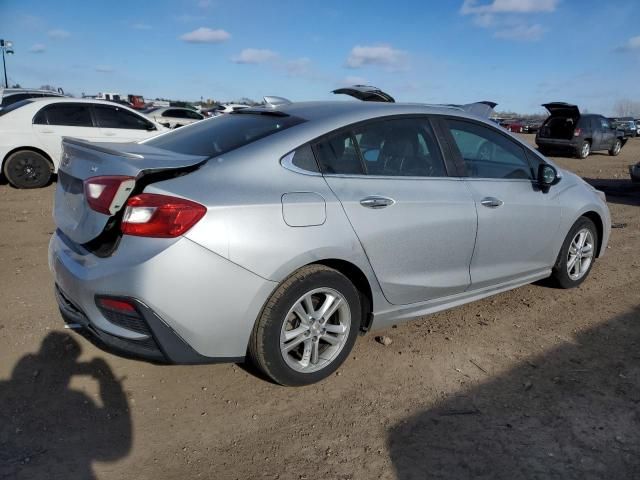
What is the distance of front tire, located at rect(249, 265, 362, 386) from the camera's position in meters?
2.72

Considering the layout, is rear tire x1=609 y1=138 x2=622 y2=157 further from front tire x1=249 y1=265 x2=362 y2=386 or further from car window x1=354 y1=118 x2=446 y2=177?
front tire x1=249 y1=265 x2=362 y2=386

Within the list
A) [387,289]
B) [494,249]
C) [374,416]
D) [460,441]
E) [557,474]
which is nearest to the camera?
[557,474]

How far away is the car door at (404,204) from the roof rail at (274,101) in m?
0.93

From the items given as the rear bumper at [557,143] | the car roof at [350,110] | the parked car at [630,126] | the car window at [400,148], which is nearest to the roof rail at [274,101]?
the car roof at [350,110]

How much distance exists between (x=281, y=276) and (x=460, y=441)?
120 centimetres

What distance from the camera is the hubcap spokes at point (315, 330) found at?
112 inches

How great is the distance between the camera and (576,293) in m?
4.56

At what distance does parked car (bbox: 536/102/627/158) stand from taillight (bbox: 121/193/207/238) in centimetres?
1843

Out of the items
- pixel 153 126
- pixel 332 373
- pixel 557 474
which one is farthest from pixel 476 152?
pixel 153 126

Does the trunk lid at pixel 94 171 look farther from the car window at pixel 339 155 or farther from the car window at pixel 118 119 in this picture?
the car window at pixel 118 119

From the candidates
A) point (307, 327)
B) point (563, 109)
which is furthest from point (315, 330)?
point (563, 109)

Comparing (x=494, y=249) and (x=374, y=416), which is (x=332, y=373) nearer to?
(x=374, y=416)

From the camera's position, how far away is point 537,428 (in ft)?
8.65

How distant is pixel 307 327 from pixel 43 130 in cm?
811
